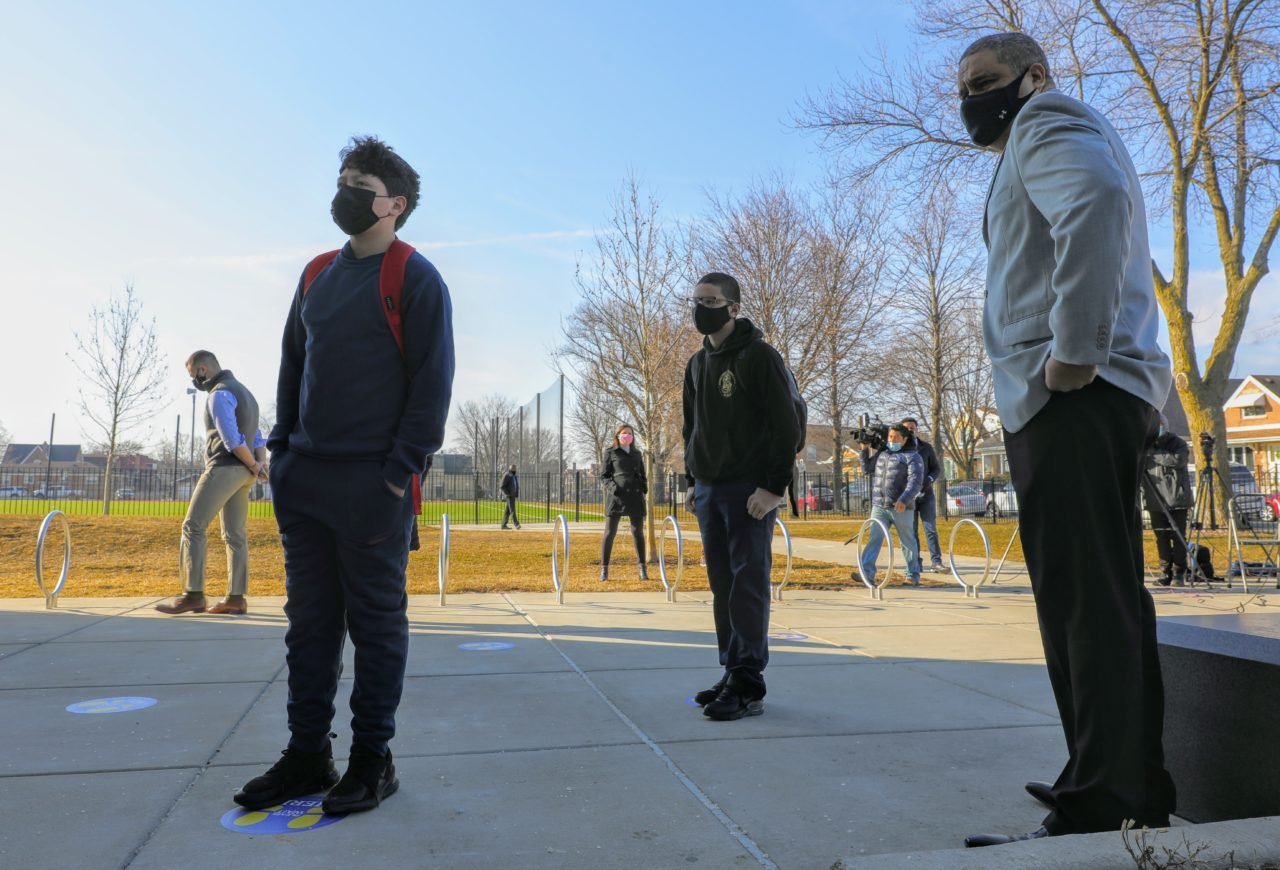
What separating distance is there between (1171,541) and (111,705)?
11.4 metres

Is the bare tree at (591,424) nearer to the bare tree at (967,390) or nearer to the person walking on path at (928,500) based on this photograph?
the bare tree at (967,390)

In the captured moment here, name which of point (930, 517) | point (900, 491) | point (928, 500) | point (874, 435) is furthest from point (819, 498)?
point (900, 491)

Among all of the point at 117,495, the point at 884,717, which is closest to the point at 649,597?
the point at 884,717

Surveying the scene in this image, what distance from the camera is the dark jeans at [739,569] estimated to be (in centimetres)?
432

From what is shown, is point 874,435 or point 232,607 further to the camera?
point 874,435

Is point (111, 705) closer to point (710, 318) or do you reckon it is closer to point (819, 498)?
point (710, 318)

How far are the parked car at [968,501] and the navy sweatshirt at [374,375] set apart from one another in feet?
110

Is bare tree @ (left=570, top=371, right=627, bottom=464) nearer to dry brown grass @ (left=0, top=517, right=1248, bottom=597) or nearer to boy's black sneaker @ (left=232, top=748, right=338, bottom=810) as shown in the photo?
dry brown grass @ (left=0, top=517, right=1248, bottom=597)

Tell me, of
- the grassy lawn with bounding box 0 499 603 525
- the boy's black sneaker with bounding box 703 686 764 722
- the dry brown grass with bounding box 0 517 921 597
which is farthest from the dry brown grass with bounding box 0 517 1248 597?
the grassy lawn with bounding box 0 499 603 525

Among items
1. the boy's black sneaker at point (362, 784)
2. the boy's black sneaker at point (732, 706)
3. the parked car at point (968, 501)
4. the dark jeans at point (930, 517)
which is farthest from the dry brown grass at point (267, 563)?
the parked car at point (968, 501)

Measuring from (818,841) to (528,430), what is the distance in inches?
2494

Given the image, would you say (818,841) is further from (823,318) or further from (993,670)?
(823,318)

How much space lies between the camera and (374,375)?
3164mm

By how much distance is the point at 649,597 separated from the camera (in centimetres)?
965
